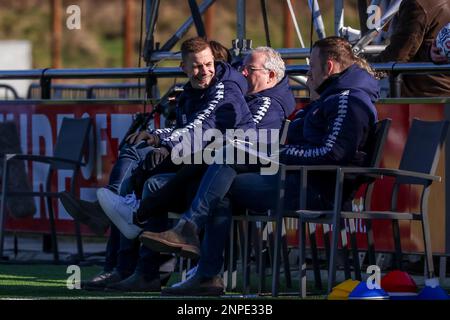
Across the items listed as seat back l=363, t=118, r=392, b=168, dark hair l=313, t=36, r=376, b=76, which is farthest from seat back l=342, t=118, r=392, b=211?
dark hair l=313, t=36, r=376, b=76

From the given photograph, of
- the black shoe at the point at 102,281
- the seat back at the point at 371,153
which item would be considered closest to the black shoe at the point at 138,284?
the black shoe at the point at 102,281

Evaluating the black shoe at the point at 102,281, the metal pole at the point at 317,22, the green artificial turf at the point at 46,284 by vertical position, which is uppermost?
the metal pole at the point at 317,22

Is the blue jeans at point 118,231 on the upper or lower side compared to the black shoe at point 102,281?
upper

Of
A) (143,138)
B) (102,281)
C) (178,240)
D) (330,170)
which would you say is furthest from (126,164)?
(330,170)

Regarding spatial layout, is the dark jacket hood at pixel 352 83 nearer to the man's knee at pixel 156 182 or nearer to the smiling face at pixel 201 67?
the smiling face at pixel 201 67

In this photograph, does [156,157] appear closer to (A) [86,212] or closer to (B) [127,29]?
(A) [86,212]

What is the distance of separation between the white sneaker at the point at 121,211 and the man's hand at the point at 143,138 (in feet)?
1.28

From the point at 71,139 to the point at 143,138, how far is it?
2.12 metres

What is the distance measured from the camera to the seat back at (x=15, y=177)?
34.9 feet

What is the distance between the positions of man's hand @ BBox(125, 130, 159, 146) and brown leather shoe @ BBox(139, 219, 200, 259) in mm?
1015

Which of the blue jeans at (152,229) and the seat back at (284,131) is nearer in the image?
the blue jeans at (152,229)
